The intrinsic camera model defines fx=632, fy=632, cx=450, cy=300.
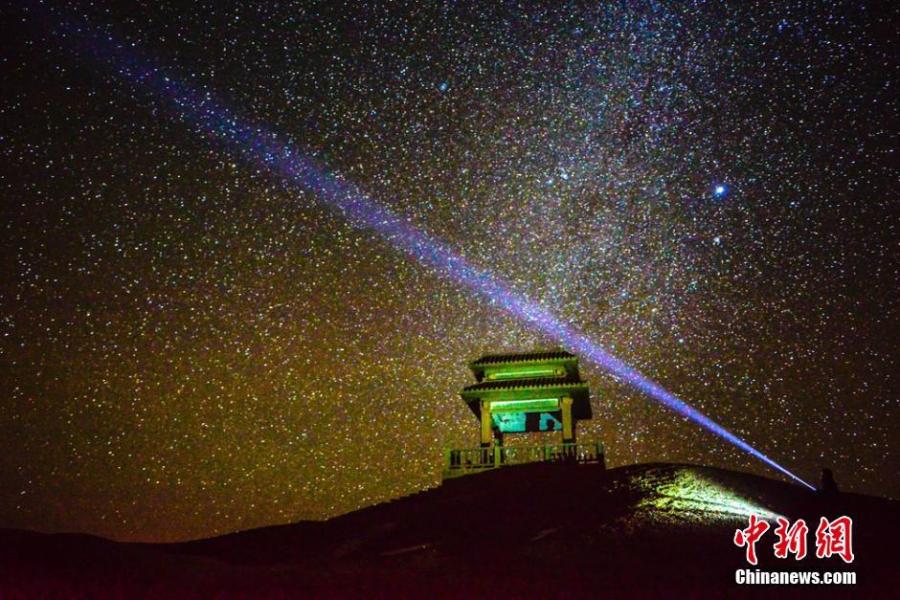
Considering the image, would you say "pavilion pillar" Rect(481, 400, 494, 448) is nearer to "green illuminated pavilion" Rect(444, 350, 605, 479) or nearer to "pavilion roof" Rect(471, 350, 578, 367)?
"green illuminated pavilion" Rect(444, 350, 605, 479)

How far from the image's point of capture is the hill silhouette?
1052cm

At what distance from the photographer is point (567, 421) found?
25.0m

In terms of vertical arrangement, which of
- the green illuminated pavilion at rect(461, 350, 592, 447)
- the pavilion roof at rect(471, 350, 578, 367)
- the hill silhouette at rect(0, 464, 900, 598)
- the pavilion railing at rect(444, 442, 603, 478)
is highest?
the pavilion roof at rect(471, 350, 578, 367)

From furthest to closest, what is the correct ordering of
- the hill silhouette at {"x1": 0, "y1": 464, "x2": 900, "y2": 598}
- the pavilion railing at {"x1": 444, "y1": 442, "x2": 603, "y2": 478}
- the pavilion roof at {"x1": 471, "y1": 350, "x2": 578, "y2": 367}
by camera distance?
the pavilion roof at {"x1": 471, "y1": 350, "x2": 578, "y2": 367} → the pavilion railing at {"x1": 444, "y1": 442, "x2": 603, "y2": 478} → the hill silhouette at {"x1": 0, "y1": 464, "x2": 900, "y2": 598}

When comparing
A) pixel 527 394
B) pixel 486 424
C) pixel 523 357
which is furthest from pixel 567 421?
pixel 523 357

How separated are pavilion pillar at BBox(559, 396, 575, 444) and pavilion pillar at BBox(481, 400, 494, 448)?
2948 millimetres

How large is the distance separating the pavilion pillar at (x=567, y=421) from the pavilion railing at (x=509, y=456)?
0.78 meters

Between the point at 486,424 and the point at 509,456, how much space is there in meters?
2.34

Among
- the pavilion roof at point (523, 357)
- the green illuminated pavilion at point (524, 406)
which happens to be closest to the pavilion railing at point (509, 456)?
the green illuminated pavilion at point (524, 406)

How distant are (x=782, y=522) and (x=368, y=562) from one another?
8897 mm

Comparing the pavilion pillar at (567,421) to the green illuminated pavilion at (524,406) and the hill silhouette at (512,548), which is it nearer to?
the green illuminated pavilion at (524,406)

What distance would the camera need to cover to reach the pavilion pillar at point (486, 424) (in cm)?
2520

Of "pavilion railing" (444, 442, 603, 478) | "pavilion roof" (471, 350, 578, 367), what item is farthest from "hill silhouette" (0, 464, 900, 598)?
"pavilion roof" (471, 350, 578, 367)

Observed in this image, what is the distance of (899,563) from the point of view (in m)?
12.2
